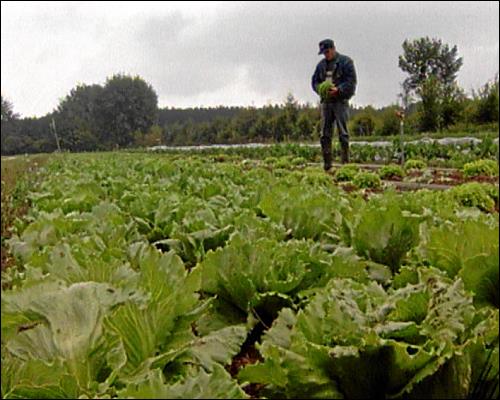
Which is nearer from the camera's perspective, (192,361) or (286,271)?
(192,361)

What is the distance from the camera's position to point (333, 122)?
21.4 feet

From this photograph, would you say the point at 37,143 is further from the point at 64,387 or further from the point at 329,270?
the point at 64,387

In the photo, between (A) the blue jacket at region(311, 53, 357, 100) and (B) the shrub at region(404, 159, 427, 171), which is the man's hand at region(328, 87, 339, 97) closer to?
(A) the blue jacket at region(311, 53, 357, 100)

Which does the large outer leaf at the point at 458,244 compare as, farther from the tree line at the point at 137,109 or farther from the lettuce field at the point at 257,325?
the tree line at the point at 137,109

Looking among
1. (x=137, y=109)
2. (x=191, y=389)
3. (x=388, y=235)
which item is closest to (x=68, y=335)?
(x=191, y=389)

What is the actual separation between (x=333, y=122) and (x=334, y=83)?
3.39m

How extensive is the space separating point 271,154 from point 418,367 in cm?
1173

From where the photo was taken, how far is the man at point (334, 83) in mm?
2123

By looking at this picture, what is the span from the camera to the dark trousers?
5473mm

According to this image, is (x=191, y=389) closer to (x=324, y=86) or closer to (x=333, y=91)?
(x=324, y=86)

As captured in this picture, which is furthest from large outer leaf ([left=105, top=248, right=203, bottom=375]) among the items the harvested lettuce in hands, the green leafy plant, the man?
the harvested lettuce in hands

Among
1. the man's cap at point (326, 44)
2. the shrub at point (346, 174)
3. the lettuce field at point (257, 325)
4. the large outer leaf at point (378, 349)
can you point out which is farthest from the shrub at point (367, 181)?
the large outer leaf at point (378, 349)

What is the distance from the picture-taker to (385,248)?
1.44m

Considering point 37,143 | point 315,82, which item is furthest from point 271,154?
point 315,82
